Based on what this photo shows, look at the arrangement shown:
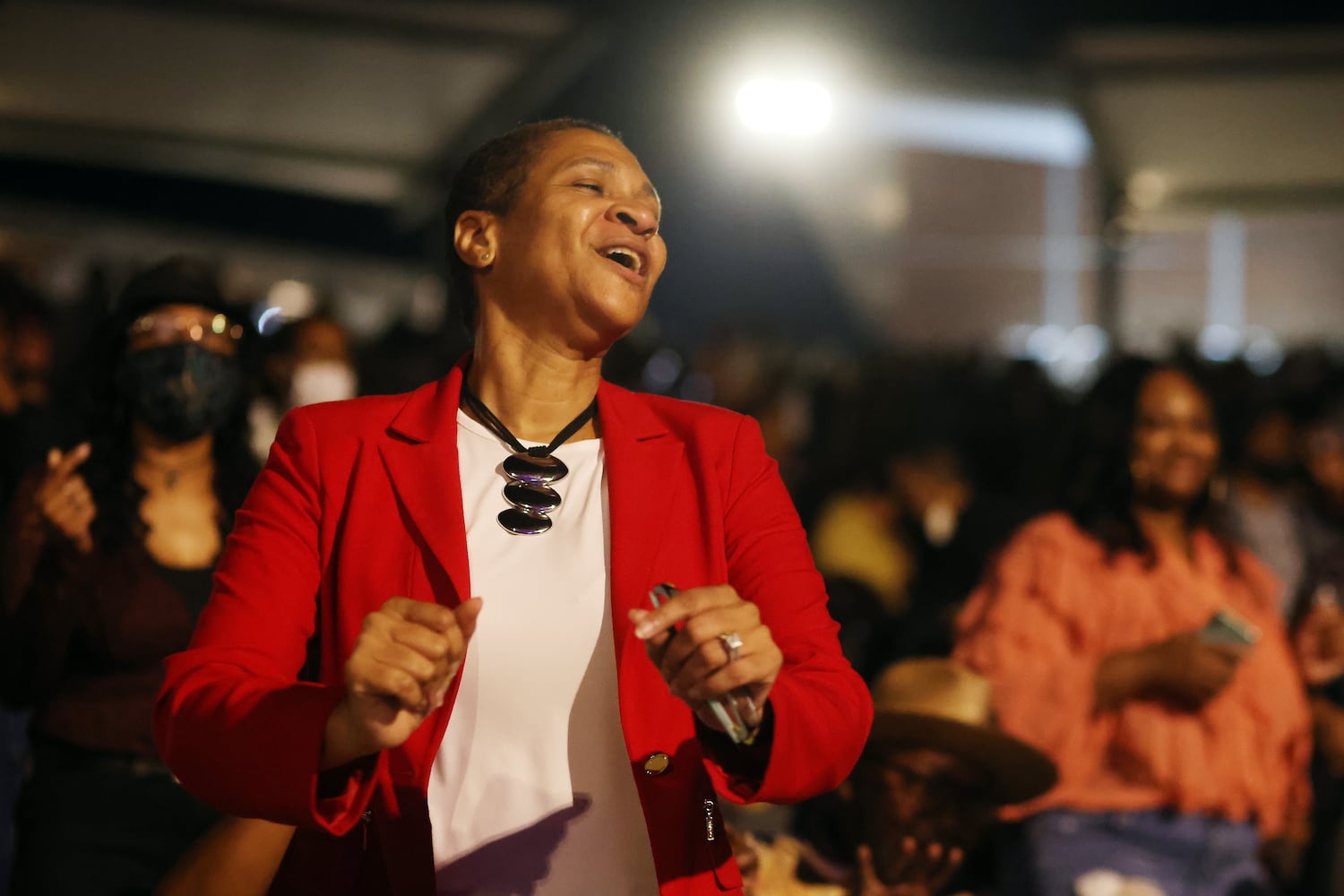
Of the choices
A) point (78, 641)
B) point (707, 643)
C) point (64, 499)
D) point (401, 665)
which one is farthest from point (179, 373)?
point (707, 643)

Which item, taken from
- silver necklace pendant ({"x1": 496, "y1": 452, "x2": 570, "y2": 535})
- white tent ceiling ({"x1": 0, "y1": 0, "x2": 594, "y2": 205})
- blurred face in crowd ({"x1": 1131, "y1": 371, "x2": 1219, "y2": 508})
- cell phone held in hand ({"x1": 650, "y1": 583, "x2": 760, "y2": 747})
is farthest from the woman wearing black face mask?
white tent ceiling ({"x1": 0, "y1": 0, "x2": 594, "y2": 205})

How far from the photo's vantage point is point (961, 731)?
322 centimetres

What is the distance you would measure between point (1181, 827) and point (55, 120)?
7.31m

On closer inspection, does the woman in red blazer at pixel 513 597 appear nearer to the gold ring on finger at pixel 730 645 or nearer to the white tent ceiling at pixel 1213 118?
the gold ring on finger at pixel 730 645

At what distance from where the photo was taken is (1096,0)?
6773 millimetres

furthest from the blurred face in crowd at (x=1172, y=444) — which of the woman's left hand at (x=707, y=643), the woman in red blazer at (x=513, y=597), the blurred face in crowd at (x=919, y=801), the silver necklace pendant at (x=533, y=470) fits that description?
the woman's left hand at (x=707, y=643)

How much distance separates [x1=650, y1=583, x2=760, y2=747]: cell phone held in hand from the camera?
159 cm

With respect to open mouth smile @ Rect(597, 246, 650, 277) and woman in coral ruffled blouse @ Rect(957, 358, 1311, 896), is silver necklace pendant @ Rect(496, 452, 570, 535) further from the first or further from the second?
woman in coral ruffled blouse @ Rect(957, 358, 1311, 896)

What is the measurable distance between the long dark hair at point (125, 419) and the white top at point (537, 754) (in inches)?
71.6

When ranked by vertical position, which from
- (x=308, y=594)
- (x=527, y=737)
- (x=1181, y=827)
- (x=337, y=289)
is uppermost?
(x=337, y=289)

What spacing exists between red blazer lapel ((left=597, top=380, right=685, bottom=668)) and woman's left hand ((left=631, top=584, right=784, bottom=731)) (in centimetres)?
29

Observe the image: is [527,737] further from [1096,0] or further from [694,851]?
[1096,0]

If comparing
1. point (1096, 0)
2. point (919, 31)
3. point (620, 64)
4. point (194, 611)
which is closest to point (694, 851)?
point (194, 611)

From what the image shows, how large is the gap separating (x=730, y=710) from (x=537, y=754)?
0.37 metres
